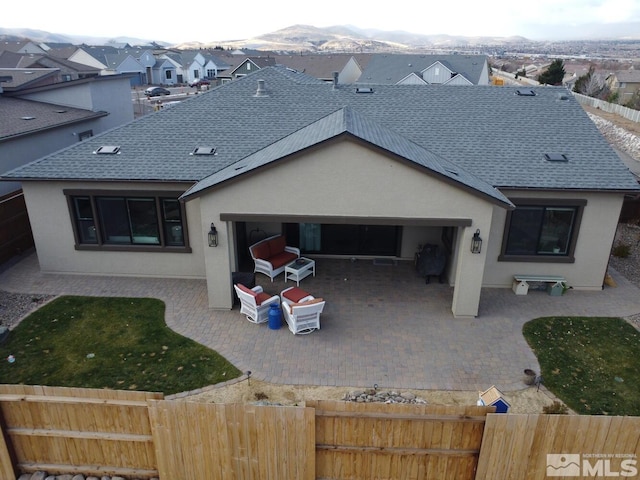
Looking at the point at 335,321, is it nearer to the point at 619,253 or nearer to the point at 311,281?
the point at 311,281

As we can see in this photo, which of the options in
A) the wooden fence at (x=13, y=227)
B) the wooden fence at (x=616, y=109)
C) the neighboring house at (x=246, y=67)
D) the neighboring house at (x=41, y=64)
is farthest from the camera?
the neighboring house at (x=246, y=67)

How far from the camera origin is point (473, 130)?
16031 millimetres

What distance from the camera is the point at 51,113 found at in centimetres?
2259

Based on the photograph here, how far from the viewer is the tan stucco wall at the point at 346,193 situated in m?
11.8

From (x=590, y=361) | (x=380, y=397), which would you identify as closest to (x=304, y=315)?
(x=380, y=397)

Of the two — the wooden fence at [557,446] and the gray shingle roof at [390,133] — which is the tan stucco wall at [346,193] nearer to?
the gray shingle roof at [390,133]

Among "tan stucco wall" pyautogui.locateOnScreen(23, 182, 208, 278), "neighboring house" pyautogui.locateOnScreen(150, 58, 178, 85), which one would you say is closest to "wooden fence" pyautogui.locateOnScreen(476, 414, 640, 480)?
"tan stucco wall" pyautogui.locateOnScreen(23, 182, 208, 278)

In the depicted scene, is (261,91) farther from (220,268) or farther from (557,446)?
(557,446)

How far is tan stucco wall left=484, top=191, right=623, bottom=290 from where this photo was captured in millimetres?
13922

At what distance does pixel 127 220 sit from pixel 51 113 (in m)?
11.8

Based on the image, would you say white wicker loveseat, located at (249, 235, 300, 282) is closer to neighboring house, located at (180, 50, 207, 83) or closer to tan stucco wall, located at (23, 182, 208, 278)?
tan stucco wall, located at (23, 182, 208, 278)

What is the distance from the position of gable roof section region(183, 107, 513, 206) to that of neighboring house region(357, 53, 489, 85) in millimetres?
44929

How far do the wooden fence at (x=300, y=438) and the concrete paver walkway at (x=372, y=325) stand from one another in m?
3.35

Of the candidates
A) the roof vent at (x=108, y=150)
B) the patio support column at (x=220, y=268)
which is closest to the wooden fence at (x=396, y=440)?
the patio support column at (x=220, y=268)
